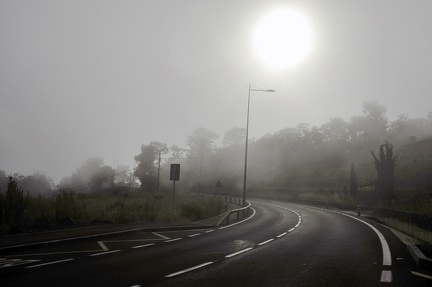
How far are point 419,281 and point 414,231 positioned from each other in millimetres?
12377

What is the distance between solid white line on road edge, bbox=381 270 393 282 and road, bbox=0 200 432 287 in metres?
0.02

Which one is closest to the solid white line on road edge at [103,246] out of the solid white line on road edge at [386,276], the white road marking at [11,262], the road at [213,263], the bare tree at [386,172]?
the road at [213,263]

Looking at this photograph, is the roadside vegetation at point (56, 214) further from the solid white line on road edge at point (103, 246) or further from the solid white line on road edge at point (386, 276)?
the solid white line on road edge at point (386, 276)

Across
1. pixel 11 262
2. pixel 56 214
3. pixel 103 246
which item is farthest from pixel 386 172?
pixel 11 262

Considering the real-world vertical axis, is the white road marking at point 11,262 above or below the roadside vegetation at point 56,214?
below

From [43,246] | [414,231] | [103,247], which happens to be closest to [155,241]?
[103,247]

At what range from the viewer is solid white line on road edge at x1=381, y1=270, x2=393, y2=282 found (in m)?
9.43

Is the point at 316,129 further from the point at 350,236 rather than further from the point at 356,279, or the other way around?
the point at 356,279

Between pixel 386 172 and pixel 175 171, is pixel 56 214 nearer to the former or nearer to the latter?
pixel 175 171

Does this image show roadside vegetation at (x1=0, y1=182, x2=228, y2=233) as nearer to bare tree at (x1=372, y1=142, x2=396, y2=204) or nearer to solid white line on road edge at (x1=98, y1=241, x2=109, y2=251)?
solid white line on road edge at (x1=98, y1=241, x2=109, y2=251)

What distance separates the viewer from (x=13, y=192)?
68.3 feet

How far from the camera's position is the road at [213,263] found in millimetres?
9398

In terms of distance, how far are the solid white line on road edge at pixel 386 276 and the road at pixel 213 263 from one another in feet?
0.06

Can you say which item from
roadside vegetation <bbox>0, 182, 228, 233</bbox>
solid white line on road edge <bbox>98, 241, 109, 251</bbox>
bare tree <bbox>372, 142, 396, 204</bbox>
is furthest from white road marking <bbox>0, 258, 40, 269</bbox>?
bare tree <bbox>372, 142, 396, 204</bbox>
